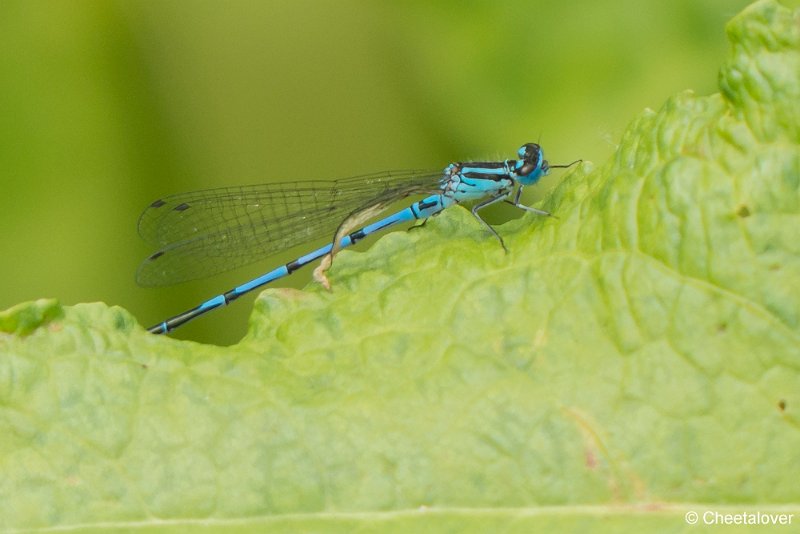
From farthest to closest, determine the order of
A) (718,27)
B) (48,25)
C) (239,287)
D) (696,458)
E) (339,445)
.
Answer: (239,287)
(48,25)
(718,27)
(339,445)
(696,458)

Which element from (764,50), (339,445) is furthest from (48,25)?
(764,50)

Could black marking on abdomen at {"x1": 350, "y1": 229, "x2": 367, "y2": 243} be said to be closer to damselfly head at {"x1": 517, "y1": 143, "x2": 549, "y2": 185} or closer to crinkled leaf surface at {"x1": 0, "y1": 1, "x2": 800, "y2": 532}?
damselfly head at {"x1": 517, "y1": 143, "x2": 549, "y2": 185}

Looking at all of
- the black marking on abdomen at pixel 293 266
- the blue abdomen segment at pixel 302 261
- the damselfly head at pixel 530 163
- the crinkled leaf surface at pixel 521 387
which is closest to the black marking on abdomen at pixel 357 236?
the blue abdomen segment at pixel 302 261

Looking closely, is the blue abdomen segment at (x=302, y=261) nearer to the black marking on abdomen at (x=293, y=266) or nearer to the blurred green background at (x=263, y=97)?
the black marking on abdomen at (x=293, y=266)

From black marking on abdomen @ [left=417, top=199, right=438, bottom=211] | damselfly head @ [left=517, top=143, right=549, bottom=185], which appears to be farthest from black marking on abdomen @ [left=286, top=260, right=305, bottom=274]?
damselfly head @ [left=517, top=143, right=549, bottom=185]

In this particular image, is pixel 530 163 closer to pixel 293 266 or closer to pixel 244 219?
pixel 293 266

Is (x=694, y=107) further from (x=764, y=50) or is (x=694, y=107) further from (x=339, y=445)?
(x=339, y=445)
